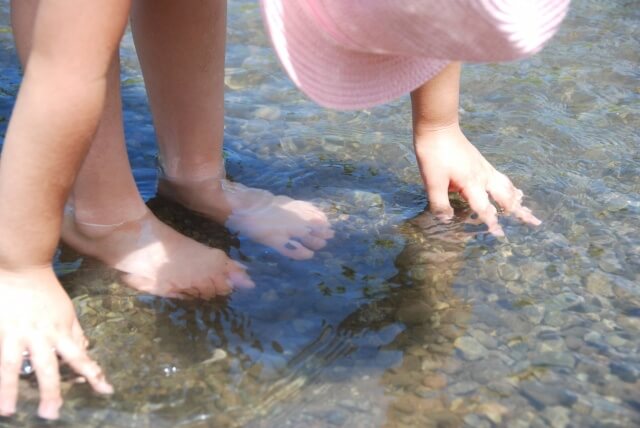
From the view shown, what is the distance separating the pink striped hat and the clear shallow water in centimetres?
43

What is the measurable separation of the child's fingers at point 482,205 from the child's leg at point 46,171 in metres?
0.84

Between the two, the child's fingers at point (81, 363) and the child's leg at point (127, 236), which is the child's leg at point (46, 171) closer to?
the child's fingers at point (81, 363)

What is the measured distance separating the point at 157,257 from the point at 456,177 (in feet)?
2.10

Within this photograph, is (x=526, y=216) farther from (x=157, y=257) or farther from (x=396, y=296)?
(x=157, y=257)

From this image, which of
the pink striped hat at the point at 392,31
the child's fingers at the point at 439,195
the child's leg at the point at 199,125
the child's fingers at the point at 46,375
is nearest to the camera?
the pink striped hat at the point at 392,31

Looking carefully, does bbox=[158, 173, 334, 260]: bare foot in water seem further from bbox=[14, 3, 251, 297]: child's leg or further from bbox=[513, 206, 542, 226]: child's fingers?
bbox=[513, 206, 542, 226]: child's fingers

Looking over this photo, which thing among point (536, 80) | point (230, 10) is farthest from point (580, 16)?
point (230, 10)

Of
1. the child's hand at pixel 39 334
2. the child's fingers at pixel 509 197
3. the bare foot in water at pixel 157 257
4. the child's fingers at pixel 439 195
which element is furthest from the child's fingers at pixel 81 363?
the child's fingers at pixel 509 197

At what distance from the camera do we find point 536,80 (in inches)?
103

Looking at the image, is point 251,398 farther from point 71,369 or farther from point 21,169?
point 21,169

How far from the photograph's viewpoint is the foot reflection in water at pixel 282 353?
147cm

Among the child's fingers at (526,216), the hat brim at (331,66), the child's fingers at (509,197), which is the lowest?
the child's fingers at (526,216)

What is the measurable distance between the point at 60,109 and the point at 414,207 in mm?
871

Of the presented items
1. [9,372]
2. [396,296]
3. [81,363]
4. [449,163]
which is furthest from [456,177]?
[9,372]
